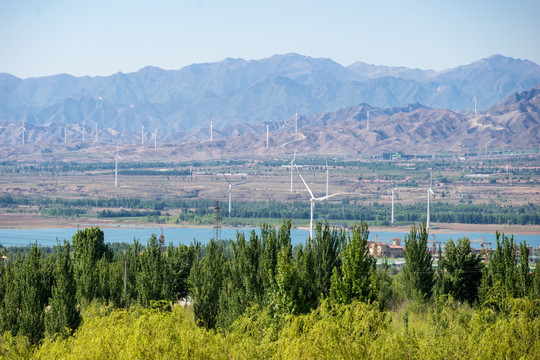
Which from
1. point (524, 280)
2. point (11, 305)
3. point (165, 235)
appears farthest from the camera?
point (165, 235)

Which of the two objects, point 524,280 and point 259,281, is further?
point 259,281

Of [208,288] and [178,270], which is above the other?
[178,270]

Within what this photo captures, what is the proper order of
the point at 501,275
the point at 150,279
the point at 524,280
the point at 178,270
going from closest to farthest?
1. the point at 524,280
2. the point at 501,275
3. the point at 150,279
4. the point at 178,270

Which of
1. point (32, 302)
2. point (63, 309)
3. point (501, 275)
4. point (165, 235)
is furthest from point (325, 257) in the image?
point (165, 235)

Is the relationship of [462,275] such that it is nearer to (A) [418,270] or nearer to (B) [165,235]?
(A) [418,270]

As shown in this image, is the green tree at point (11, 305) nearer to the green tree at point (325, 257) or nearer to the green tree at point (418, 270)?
the green tree at point (325, 257)

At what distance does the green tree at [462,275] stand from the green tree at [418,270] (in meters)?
0.97

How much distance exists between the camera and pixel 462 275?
5597cm

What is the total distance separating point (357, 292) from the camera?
41844mm

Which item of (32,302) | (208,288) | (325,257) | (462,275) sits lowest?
(32,302)

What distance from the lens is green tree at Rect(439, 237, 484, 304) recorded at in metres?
55.8

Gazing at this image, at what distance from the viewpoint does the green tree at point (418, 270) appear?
55.8 m

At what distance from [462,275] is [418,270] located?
8.82 feet

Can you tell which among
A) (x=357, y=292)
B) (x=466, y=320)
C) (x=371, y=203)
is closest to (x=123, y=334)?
(x=357, y=292)
